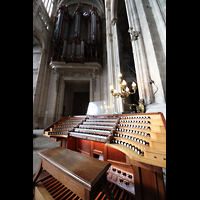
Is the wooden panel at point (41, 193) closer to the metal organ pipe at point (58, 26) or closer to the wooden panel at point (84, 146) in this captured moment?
the wooden panel at point (84, 146)

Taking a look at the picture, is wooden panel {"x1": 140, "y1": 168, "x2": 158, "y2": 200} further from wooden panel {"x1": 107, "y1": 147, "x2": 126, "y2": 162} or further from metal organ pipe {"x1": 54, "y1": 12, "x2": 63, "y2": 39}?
metal organ pipe {"x1": 54, "y1": 12, "x2": 63, "y2": 39}

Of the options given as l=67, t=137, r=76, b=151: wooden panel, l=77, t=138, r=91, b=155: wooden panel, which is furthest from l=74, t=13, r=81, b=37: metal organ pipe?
l=77, t=138, r=91, b=155: wooden panel

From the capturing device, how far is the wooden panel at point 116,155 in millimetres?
1936

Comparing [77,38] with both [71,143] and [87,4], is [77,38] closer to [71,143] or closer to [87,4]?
[87,4]

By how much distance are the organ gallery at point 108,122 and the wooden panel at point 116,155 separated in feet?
0.07

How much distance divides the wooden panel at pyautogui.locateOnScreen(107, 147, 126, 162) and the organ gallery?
0.02 m

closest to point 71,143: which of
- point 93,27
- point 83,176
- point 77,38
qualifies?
point 83,176

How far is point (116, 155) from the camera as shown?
2.02 m
